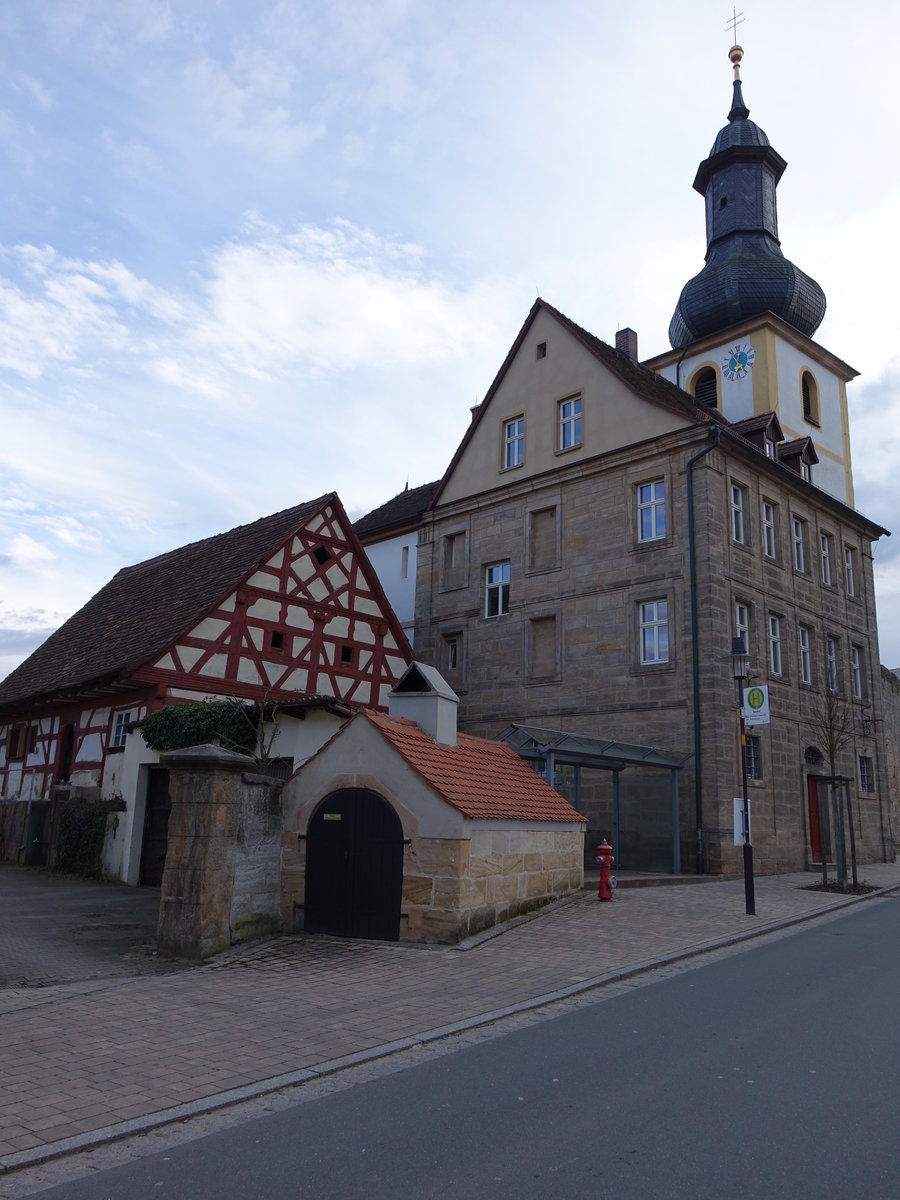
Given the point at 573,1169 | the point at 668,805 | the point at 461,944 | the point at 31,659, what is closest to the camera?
the point at 573,1169

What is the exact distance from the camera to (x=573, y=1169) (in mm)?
4398

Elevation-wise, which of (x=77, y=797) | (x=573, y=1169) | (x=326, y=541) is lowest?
(x=573, y=1169)

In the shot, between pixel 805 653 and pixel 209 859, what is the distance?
1953 centimetres

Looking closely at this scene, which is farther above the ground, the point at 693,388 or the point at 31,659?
the point at 693,388

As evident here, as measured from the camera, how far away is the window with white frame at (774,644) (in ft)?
79.2

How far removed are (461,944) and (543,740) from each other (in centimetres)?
708

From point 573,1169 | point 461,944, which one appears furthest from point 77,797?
point 573,1169

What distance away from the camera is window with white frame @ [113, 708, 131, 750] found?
20.5 m

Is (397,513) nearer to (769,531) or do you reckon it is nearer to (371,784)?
(769,531)

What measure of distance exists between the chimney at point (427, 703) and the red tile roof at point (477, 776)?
6.4 inches

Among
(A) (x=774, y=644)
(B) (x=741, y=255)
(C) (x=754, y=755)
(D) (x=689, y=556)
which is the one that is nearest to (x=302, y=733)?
(D) (x=689, y=556)

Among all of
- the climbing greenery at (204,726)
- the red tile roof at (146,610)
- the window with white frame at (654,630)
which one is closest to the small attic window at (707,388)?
the window with white frame at (654,630)

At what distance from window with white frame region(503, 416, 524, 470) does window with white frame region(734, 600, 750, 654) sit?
25.3ft

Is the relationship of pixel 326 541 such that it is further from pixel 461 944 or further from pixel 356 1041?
pixel 356 1041
